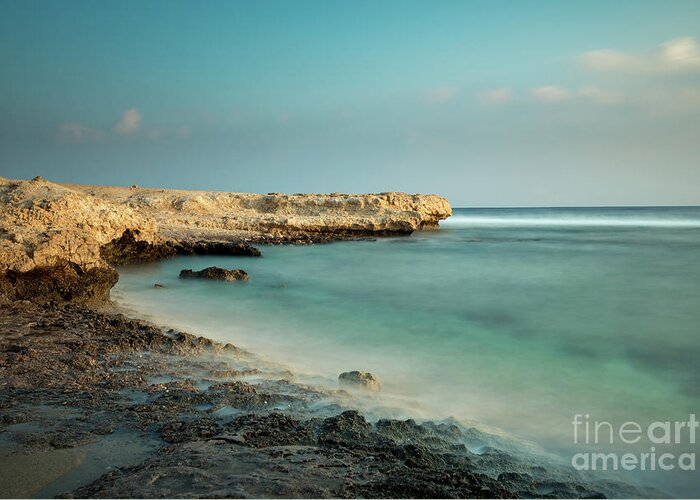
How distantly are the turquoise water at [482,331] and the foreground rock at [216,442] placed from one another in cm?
81

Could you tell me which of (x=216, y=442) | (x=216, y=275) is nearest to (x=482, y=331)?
(x=216, y=442)

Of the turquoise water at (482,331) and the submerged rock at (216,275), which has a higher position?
the submerged rock at (216,275)

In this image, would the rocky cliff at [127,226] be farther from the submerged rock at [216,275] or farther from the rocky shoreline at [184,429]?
the submerged rock at [216,275]

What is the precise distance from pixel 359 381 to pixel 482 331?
367 centimetres

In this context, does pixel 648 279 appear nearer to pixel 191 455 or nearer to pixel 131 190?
pixel 191 455

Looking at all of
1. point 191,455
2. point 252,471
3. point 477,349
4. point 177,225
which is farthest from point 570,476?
point 177,225

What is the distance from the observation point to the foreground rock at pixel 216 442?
8.39ft

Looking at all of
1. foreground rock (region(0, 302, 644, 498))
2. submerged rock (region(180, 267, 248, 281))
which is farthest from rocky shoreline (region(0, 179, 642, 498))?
submerged rock (region(180, 267, 248, 281))

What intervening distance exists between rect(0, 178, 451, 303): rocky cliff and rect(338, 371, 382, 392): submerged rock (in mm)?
A: 5138

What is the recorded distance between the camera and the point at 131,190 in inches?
1373

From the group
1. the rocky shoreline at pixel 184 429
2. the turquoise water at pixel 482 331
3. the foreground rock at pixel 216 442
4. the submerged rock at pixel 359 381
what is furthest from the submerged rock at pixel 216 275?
the submerged rock at pixel 359 381

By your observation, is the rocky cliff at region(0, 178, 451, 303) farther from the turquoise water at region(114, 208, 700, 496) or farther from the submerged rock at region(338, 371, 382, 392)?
the submerged rock at region(338, 371, 382, 392)

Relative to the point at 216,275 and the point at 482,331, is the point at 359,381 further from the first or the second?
the point at 216,275

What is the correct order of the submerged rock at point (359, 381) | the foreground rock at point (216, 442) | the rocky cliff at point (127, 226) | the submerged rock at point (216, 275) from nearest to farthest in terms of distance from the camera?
the foreground rock at point (216, 442) → the submerged rock at point (359, 381) → the rocky cliff at point (127, 226) → the submerged rock at point (216, 275)
